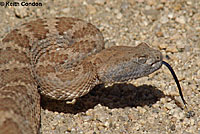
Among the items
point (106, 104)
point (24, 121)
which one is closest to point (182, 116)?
point (106, 104)

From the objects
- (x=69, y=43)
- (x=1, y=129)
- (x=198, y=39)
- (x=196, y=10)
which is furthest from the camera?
(x=196, y=10)

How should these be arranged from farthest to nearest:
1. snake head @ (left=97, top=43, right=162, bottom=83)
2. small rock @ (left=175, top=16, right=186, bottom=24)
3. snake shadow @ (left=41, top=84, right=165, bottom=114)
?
small rock @ (left=175, top=16, right=186, bottom=24) < snake shadow @ (left=41, top=84, right=165, bottom=114) < snake head @ (left=97, top=43, right=162, bottom=83)

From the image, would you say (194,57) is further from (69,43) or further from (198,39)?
(69,43)

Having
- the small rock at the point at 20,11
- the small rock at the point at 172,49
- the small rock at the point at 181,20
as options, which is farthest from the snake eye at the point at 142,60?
the small rock at the point at 20,11

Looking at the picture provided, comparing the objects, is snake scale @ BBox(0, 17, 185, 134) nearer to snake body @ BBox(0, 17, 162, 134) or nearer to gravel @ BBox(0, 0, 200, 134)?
snake body @ BBox(0, 17, 162, 134)

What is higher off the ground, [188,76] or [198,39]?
[198,39]

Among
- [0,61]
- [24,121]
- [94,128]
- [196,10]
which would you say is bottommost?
[94,128]

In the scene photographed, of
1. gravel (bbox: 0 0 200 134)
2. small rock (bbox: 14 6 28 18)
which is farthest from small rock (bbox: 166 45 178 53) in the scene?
small rock (bbox: 14 6 28 18)
